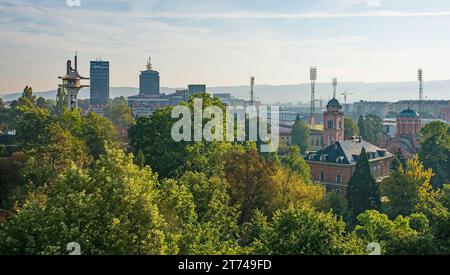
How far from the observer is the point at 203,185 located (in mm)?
25188

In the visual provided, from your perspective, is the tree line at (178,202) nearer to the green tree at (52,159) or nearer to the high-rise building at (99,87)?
the green tree at (52,159)

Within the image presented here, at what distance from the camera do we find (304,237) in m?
17.2

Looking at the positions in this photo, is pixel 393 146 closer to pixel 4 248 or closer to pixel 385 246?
pixel 385 246

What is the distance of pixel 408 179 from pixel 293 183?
1151cm

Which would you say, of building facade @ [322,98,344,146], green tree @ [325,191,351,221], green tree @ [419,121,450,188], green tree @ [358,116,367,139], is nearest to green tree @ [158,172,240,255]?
green tree @ [325,191,351,221]

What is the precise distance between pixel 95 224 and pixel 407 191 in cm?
2970

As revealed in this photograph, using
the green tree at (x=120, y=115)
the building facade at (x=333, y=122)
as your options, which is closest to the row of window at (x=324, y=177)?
the building facade at (x=333, y=122)

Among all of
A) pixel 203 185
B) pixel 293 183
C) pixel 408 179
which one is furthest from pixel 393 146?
pixel 203 185

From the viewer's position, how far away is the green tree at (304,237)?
1703cm

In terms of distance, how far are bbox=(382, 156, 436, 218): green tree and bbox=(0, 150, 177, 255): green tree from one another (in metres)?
26.7

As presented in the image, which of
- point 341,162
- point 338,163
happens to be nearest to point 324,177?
point 338,163

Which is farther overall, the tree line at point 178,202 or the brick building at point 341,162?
Result: the brick building at point 341,162

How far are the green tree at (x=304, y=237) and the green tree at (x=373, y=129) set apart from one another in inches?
2590

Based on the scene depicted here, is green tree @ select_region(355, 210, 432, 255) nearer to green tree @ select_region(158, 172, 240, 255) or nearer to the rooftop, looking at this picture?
green tree @ select_region(158, 172, 240, 255)
